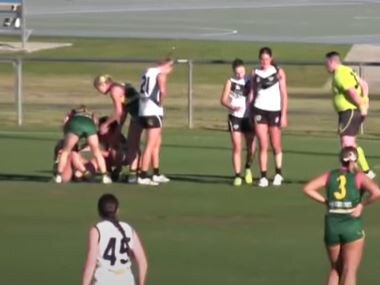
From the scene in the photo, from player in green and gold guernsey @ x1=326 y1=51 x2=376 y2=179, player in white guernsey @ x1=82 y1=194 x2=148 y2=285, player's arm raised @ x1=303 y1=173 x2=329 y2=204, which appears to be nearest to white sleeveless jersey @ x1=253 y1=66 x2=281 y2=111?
player in green and gold guernsey @ x1=326 y1=51 x2=376 y2=179

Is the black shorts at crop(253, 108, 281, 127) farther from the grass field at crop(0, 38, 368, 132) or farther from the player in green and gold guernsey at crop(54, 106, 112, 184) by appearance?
the grass field at crop(0, 38, 368, 132)

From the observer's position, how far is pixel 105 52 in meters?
45.5

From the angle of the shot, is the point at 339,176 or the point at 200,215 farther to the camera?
the point at 200,215

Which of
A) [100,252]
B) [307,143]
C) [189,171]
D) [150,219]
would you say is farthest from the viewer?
[307,143]

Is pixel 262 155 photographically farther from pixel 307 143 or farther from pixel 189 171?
pixel 307 143

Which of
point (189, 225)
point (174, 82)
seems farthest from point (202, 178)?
point (174, 82)

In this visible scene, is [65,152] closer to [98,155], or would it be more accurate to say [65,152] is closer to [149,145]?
[98,155]

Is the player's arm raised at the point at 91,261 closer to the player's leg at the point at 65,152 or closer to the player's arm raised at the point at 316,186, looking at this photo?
the player's arm raised at the point at 316,186

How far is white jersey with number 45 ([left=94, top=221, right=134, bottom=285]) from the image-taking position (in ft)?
39.8

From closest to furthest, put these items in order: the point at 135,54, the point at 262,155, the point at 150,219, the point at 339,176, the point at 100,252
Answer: the point at 100,252
the point at 339,176
the point at 150,219
the point at 262,155
the point at 135,54

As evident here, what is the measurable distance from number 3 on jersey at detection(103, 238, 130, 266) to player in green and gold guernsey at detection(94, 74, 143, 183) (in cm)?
896

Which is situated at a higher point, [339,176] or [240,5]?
[240,5]

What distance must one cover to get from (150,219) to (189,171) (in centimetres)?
451

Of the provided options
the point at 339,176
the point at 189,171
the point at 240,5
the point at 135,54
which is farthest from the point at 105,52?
the point at 339,176
